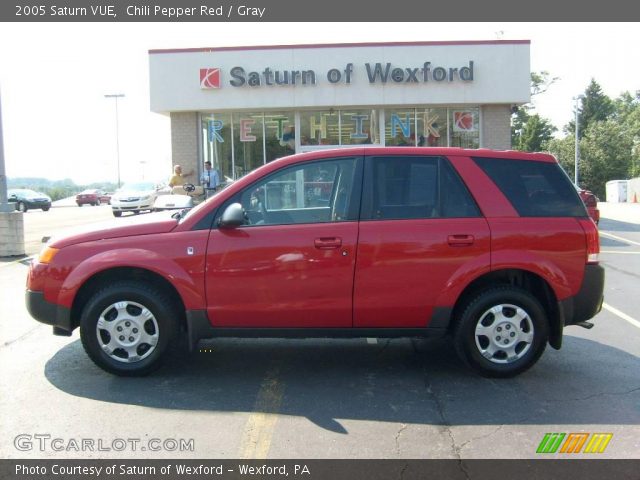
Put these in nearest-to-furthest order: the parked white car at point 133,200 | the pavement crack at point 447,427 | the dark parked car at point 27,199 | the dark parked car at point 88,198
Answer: the pavement crack at point 447,427, the parked white car at point 133,200, the dark parked car at point 27,199, the dark parked car at point 88,198

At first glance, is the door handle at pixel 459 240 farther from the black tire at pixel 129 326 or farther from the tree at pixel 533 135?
the tree at pixel 533 135

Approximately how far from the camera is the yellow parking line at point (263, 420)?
3.77 m

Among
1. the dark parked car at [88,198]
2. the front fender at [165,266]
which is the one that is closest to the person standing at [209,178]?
the front fender at [165,266]

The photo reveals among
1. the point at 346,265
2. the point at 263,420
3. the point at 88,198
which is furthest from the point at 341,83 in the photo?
the point at 88,198

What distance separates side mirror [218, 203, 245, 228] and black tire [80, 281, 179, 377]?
81cm

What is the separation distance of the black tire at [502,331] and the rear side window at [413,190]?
2.45 feet

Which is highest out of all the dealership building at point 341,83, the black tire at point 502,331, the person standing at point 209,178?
the dealership building at point 341,83

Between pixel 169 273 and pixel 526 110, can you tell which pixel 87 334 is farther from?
pixel 526 110

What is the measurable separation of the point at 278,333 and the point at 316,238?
0.84 metres

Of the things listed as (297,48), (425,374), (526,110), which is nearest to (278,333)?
(425,374)

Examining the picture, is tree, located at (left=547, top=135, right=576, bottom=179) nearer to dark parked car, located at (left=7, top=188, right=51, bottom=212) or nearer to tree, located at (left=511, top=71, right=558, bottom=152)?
tree, located at (left=511, top=71, right=558, bottom=152)

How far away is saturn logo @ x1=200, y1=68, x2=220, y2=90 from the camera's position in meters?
17.5

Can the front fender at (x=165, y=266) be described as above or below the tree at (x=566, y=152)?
below

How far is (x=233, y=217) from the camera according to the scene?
4.73 m
